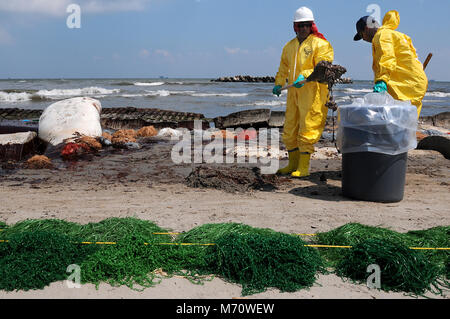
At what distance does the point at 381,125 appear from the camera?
403 cm

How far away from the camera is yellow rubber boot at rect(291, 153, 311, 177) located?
17.9 ft

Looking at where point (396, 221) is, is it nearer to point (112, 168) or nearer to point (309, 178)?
point (309, 178)

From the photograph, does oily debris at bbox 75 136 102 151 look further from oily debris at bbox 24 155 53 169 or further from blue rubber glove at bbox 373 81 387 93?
blue rubber glove at bbox 373 81 387 93

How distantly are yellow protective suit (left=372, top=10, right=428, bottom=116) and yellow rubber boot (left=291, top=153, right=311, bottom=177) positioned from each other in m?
1.35

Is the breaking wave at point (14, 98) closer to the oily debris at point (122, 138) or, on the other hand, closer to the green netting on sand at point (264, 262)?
the oily debris at point (122, 138)

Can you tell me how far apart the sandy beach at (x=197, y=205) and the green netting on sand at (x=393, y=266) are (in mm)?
83

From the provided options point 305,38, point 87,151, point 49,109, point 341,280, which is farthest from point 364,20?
point 49,109

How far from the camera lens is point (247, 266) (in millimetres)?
2623

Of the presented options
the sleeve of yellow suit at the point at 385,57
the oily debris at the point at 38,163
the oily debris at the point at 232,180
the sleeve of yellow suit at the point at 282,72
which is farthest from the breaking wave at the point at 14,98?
the sleeve of yellow suit at the point at 385,57

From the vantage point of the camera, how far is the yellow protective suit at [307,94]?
5.12 m

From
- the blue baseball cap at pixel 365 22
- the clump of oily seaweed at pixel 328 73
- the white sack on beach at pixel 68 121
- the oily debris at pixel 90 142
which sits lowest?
the oily debris at pixel 90 142

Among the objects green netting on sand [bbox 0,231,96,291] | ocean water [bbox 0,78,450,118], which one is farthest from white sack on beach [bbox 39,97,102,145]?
ocean water [bbox 0,78,450,118]
